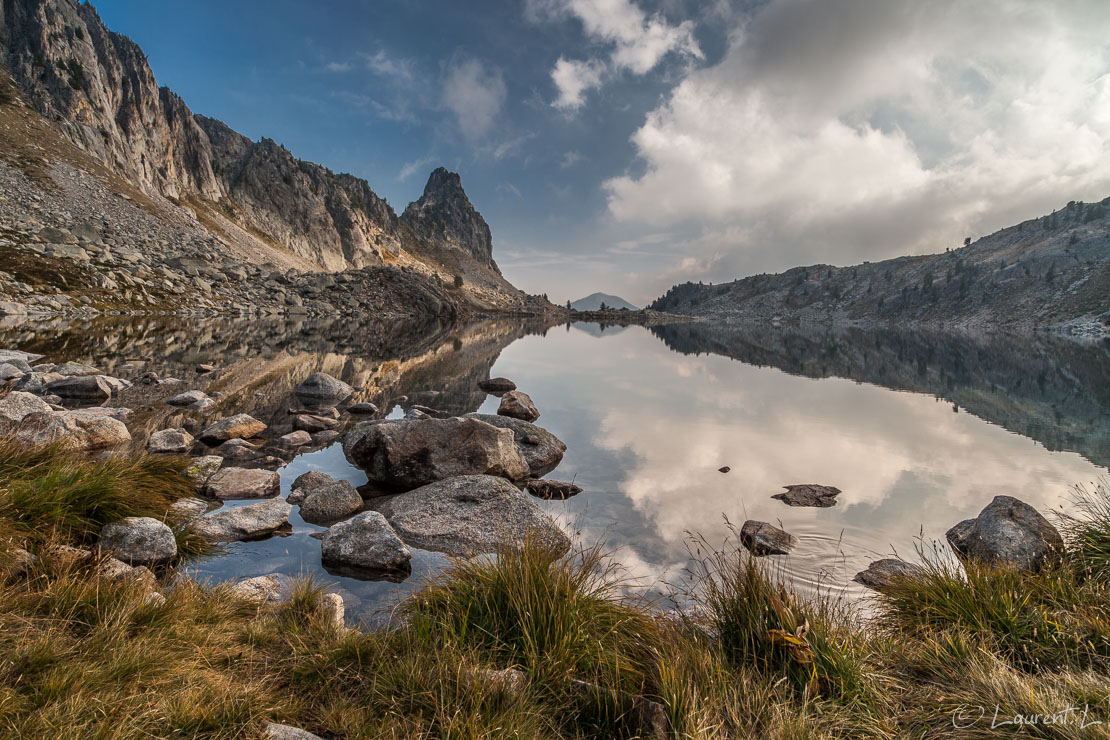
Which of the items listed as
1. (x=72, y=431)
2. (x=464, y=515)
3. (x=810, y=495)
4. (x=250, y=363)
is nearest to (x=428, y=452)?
(x=464, y=515)

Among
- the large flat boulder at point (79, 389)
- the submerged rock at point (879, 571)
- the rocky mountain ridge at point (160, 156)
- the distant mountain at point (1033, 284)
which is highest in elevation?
the rocky mountain ridge at point (160, 156)

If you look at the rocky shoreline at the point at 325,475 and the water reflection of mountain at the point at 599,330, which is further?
the water reflection of mountain at the point at 599,330

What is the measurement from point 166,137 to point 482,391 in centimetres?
14810

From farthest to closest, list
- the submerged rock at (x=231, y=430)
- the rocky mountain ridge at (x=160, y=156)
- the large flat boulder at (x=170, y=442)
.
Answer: the rocky mountain ridge at (x=160, y=156) → the submerged rock at (x=231, y=430) → the large flat boulder at (x=170, y=442)

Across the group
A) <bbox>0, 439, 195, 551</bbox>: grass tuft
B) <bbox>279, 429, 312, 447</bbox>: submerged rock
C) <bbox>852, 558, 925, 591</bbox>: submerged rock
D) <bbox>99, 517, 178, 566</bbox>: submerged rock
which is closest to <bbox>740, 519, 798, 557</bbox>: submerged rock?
<bbox>852, 558, 925, 591</bbox>: submerged rock

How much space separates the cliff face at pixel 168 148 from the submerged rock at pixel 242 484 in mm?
106655

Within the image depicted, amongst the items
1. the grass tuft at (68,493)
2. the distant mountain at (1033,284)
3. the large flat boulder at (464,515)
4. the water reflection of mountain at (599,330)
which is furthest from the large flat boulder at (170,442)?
the distant mountain at (1033,284)

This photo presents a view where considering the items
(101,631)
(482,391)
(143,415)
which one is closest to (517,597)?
(101,631)

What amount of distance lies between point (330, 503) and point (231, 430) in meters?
5.73

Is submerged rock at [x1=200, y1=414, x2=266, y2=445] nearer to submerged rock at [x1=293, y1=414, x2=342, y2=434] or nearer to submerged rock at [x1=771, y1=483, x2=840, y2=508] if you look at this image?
submerged rock at [x1=293, y1=414, x2=342, y2=434]

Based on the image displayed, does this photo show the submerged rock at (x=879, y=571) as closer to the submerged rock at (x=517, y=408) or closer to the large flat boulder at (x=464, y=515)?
the large flat boulder at (x=464, y=515)

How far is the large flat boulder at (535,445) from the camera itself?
12.6 meters

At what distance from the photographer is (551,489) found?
428 inches

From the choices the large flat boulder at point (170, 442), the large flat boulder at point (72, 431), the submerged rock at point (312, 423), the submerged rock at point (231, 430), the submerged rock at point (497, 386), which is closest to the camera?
the large flat boulder at point (72, 431)
